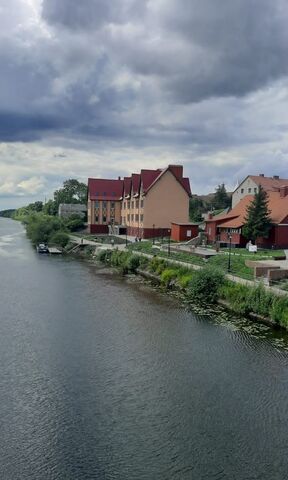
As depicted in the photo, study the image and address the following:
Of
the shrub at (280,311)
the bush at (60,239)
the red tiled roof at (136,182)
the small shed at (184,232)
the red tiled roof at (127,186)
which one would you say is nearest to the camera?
the shrub at (280,311)

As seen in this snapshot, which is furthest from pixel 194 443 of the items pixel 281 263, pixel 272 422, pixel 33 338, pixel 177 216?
pixel 177 216

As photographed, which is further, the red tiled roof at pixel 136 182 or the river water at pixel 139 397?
the red tiled roof at pixel 136 182

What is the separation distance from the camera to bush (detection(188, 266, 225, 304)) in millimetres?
26359

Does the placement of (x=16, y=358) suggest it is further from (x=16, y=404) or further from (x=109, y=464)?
(x=109, y=464)

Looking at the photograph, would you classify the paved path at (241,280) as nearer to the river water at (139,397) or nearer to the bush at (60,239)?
the river water at (139,397)

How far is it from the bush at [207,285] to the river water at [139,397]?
233cm

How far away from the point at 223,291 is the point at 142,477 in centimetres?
1637

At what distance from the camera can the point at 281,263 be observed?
29656mm

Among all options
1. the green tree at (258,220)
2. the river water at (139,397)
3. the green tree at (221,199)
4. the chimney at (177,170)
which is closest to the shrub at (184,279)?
the river water at (139,397)

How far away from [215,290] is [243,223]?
1576 cm

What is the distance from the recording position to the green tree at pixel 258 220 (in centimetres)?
3856

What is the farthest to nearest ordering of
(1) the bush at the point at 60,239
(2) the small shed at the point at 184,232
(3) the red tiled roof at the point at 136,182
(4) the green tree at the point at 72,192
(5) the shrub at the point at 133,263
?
(4) the green tree at the point at 72,192
(1) the bush at the point at 60,239
(3) the red tiled roof at the point at 136,182
(2) the small shed at the point at 184,232
(5) the shrub at the point at 133,263

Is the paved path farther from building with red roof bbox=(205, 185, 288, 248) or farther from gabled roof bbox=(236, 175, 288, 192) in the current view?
gabled roof bbox=(236, 175, 288, 192)

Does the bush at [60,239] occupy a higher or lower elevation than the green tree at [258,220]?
lower
